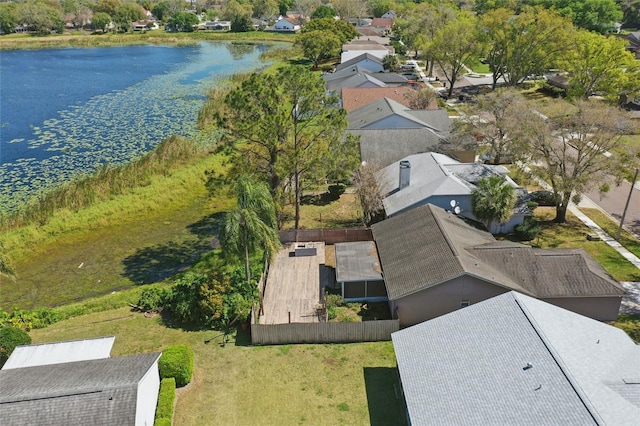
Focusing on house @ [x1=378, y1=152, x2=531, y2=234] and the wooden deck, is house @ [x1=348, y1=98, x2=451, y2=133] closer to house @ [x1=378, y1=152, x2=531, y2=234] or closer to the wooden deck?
house @ [x1=378, y1=152, x2=531, y2=234]

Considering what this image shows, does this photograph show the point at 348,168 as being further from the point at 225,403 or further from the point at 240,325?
the point at 225,403

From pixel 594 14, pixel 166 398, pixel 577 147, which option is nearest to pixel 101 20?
pixel 594 14

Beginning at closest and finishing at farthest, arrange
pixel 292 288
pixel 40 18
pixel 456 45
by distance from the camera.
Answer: pixel 292 288 → pixel 456 45 → pixel 40 18

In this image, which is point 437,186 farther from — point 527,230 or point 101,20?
point 101,20

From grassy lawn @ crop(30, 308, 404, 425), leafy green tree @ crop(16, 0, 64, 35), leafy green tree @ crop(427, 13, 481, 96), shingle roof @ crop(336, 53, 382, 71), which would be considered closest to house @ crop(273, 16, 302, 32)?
leafy green tree @ crop(16, 0, 64, 35)

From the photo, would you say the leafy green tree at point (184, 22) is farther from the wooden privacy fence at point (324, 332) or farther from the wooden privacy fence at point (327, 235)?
the wooden privacy fence at point (324, 332)

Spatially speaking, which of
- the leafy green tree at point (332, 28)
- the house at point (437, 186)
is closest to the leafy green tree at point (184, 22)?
the leafy green tree at point (332, 28)

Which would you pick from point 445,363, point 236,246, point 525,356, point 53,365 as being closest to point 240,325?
point 236,246
